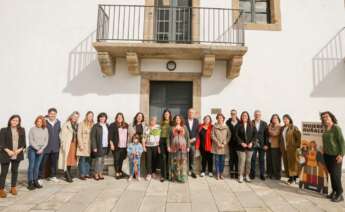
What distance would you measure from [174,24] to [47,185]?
5.49m

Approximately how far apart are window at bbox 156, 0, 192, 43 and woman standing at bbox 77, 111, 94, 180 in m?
3.36

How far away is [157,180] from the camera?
195 inches

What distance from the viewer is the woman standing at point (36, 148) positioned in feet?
14.6

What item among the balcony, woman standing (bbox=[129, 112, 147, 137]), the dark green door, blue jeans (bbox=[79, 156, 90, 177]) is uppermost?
the balcony

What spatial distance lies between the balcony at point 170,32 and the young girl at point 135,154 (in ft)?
7.06

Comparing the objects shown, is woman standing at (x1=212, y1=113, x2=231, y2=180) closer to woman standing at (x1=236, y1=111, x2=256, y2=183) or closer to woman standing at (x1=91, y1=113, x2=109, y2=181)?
woman standing at (x1=236, y1=111, x2=256, y2=183)

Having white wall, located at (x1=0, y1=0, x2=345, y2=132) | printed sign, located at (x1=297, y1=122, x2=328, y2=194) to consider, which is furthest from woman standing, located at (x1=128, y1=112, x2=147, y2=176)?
printed sign, located at (x1=297, y1=122, x2=328, y2=194)

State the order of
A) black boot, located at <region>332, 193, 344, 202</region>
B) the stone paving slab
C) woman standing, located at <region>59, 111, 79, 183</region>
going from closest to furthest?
the stone paving slab < black boot, located at <region>332, 193, 344, 202</region> < woman standing, located at <region>59, 111, 79, 183</region>

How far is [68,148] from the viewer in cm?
493

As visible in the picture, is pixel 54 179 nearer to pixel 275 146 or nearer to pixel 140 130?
pixel 140 130

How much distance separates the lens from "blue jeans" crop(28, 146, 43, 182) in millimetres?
4461

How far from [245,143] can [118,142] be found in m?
3.06

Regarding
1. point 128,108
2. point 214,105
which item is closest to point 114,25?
point 128,108

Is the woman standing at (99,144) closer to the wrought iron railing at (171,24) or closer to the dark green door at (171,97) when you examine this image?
the dark green door at (171,97)
